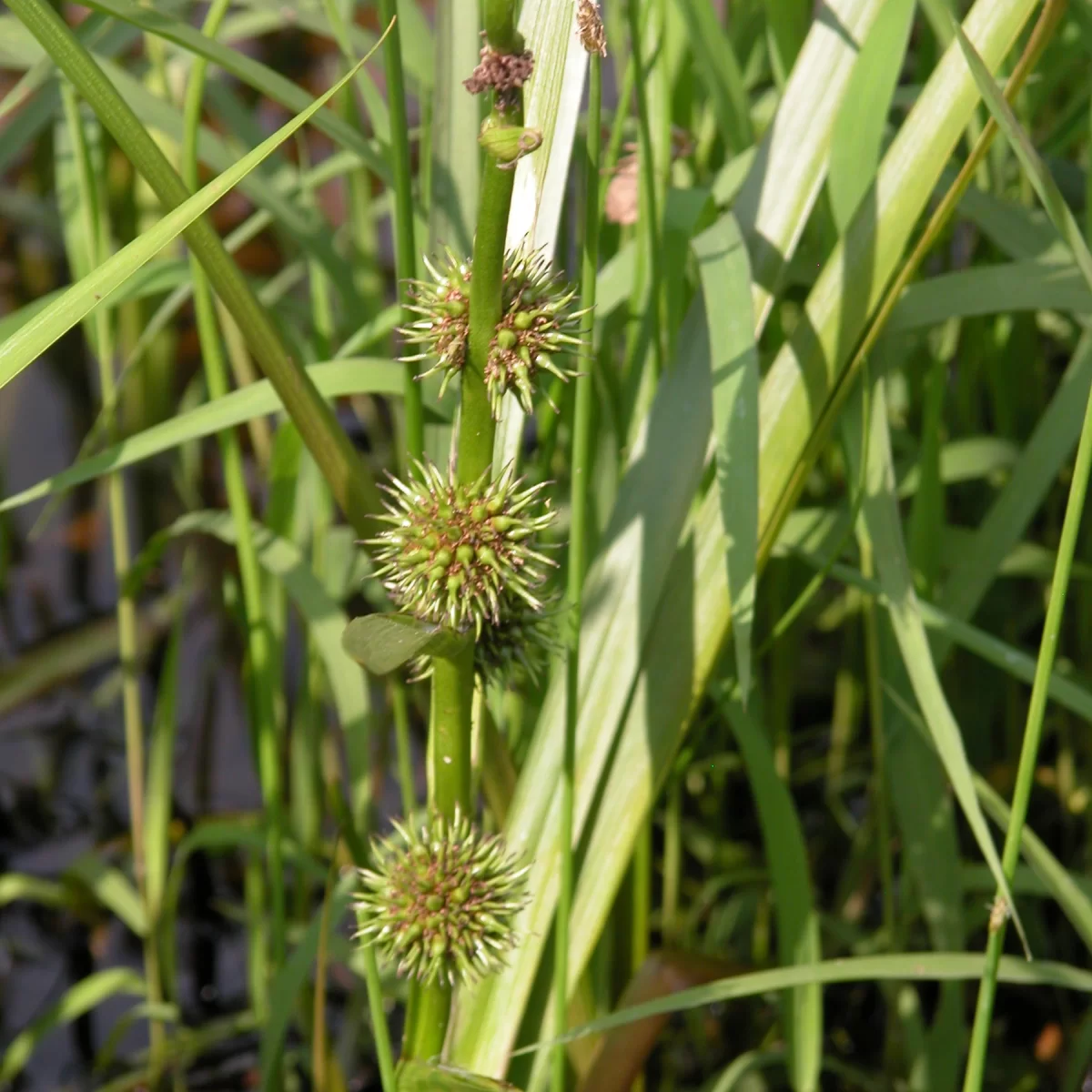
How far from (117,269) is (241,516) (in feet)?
1.58

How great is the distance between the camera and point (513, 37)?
17.8 inches

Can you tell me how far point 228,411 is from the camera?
89 cm

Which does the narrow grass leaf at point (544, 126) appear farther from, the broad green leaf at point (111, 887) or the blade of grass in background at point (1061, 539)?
the broad green leaf at point (111, 887)

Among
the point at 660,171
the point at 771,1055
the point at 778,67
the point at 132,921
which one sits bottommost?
the point at 771,1055


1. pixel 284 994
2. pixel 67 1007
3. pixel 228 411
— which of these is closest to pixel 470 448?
pixel 228 411

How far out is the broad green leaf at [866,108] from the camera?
83cm

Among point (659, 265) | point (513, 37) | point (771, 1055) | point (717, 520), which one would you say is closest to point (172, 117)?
point (659, 265)

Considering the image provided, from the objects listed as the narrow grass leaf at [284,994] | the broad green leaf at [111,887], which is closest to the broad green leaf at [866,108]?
the narrow grass leaf at [284,994]

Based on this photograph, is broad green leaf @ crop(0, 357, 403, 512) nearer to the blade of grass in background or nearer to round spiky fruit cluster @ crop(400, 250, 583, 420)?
round spiky fruit cluster @ crop(400, 250, 583, 420)

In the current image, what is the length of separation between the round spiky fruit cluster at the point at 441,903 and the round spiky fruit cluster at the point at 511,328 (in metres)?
0.23

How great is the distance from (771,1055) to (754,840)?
0.53m

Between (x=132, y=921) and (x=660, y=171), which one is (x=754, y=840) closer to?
(x=132, y=921)

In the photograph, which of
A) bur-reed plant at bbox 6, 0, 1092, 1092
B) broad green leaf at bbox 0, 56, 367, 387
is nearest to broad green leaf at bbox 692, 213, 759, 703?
bur-reed plant at bbox 6, 0, 1092, 1092

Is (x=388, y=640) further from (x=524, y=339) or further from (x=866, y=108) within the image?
(x=866, y=108)
